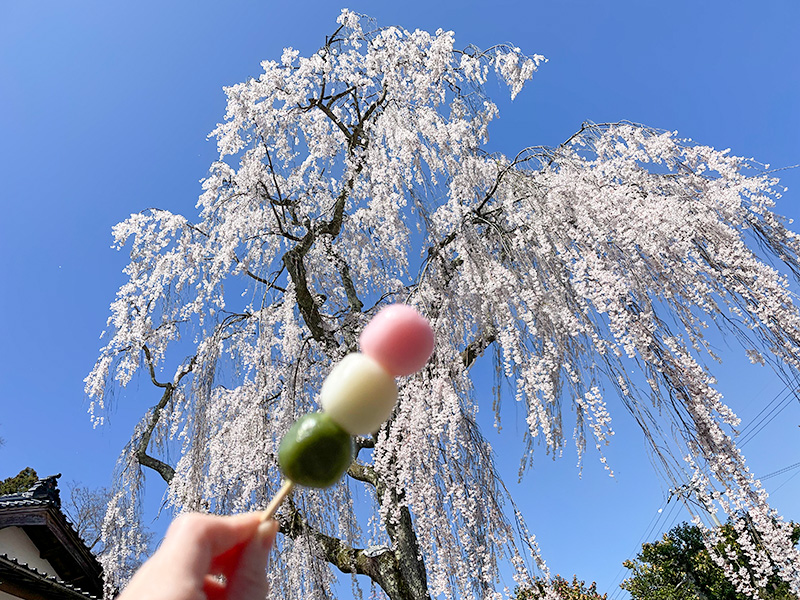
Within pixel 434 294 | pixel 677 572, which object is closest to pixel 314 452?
pixel 434 294

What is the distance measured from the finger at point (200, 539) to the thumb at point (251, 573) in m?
0.01

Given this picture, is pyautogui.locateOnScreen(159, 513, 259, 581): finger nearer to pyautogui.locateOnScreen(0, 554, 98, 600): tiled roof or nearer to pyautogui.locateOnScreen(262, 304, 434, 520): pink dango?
pyautogui.locateOnScreen(262, 304, 434, 520): pink dango

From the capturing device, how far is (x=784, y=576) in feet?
8.08

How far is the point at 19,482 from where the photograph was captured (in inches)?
453

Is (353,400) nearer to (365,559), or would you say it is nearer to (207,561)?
(207,561)

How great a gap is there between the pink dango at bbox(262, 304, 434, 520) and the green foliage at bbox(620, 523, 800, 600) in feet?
56.5

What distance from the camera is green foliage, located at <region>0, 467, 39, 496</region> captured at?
11297 millimetres

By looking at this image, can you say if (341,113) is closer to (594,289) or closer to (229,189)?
(229,189)

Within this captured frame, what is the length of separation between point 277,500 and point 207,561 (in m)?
0.12

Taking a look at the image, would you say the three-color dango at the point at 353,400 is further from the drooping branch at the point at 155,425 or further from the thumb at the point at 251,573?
the drooping branch at the point at 155,425

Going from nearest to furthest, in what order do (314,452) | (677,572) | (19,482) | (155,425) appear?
1. (314,452)
2. (155,425)
3. (19,482)
4. (677,572)

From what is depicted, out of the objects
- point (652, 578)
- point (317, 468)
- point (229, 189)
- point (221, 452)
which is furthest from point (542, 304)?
point (652, 578)

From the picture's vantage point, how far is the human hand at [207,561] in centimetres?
62

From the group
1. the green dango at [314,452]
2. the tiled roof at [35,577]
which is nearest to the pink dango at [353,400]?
the green dango at [314,452]
